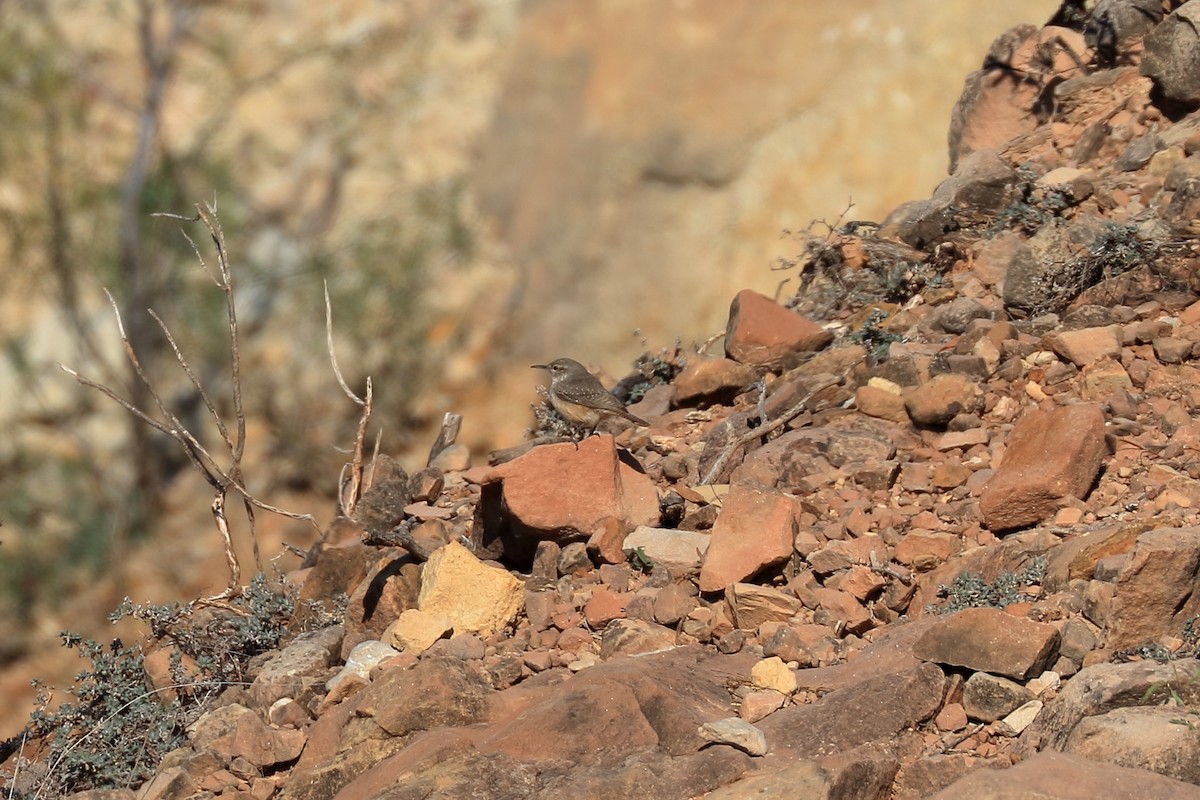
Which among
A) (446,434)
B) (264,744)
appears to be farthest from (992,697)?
(446,434)

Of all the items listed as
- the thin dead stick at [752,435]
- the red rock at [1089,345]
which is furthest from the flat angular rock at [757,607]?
the red rock at [1089,345]

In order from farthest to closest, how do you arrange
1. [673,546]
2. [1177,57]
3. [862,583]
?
[1177,57], [673,546], [862,583]

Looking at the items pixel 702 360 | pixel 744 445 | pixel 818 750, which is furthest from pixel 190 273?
pixel 818 750

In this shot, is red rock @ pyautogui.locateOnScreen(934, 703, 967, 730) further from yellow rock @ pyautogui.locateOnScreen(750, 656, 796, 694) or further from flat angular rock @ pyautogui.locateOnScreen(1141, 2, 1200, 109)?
flat angular rock @ pyautogui.locateOnScreen(1141, 2, 1200, 109)

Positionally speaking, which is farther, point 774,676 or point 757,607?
point 757,607

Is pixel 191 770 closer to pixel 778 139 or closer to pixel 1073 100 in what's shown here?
pixel 778 139

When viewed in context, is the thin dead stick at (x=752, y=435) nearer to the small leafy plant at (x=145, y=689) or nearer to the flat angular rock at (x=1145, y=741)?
the small leafy plant at (x=145, y=689)

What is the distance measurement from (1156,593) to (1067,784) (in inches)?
27.5

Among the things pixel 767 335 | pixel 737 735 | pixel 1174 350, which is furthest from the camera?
pixel 767 335

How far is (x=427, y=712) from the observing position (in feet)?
8.73

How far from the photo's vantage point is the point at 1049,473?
10.4ft

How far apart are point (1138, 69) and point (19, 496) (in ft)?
13.5

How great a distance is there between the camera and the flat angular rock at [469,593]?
311 cm

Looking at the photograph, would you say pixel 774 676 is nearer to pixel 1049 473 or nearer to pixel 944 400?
pixel 1049 473
